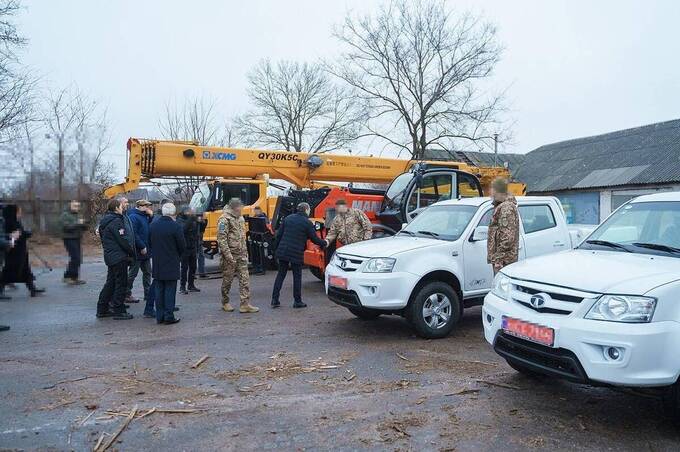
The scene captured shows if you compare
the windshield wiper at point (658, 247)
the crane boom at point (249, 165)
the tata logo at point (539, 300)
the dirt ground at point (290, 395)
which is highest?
the crane boom at point (249, 165)

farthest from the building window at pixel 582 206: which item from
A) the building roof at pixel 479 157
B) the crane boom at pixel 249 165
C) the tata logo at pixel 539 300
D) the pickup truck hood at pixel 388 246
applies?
the tata logo at pixel 539 300

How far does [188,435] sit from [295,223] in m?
5.42

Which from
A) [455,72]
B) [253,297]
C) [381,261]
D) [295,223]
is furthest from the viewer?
[455,72]

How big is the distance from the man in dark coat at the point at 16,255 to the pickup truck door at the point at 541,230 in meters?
6.26

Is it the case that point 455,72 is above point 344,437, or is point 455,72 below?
above

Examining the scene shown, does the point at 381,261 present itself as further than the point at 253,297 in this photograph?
No

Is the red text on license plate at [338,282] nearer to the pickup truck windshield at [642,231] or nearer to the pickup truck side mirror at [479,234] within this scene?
the pickup truck side mirror at [479,234]

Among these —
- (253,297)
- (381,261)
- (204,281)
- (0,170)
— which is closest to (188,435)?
(0,170)

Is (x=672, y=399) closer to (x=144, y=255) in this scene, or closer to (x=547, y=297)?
(x=547, y=297)

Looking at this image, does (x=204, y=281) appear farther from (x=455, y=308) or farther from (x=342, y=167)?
(x=455, y=308)

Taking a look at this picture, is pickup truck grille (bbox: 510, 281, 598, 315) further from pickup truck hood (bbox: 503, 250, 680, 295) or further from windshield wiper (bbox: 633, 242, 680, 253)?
windshield wiper (bbox: 633, 242, 680, 253)

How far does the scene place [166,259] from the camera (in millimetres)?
7871

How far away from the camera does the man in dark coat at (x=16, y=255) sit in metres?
2.32

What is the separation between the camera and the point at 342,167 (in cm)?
1543
